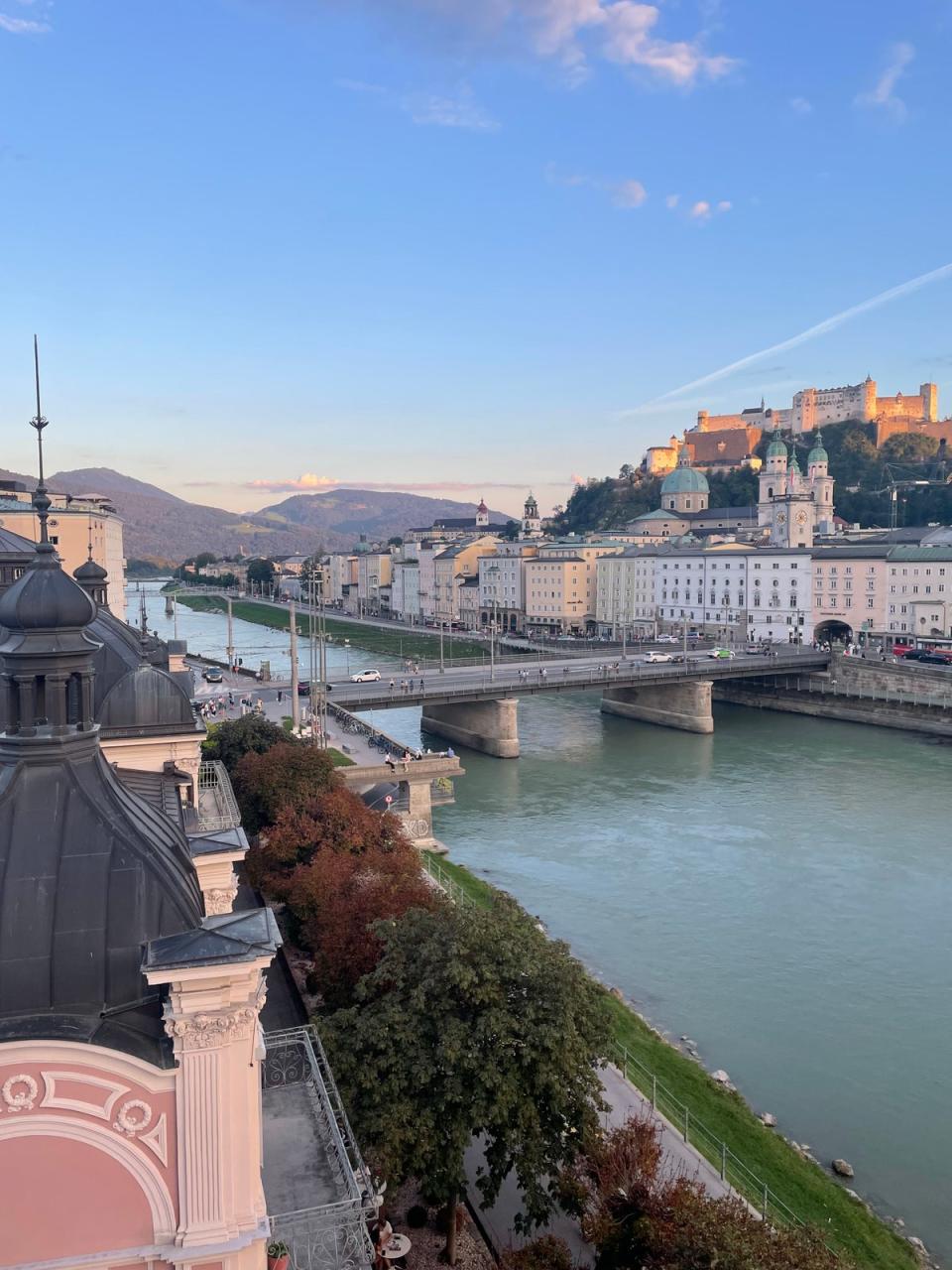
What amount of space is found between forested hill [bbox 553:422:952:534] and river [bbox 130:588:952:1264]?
58.2 m

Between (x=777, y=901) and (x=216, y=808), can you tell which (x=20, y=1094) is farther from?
(x=777, y=901)

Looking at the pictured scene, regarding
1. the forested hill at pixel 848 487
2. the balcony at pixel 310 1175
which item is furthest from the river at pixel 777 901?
the forested hill at pixel 848 487

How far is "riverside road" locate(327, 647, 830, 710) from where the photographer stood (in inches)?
1640

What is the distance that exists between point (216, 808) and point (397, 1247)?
6.92 metres

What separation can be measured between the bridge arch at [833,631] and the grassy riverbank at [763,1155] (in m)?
55.4

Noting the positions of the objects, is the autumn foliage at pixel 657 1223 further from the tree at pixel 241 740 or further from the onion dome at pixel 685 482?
the onion dome at pixel 685 482

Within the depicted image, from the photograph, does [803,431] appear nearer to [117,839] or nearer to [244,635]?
[244,635]

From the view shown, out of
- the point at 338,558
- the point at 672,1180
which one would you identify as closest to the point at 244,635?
the point at 338,558

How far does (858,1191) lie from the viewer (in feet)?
43.4

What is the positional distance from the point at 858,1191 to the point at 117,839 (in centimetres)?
1174

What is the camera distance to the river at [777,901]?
15555mm

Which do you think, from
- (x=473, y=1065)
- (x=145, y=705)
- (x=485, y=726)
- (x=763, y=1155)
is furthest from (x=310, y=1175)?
(x=485, y=726)

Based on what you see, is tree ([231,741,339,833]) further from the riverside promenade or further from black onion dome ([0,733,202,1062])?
black onion dome ([0,733,202,1062])

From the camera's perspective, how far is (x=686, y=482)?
355 ft
